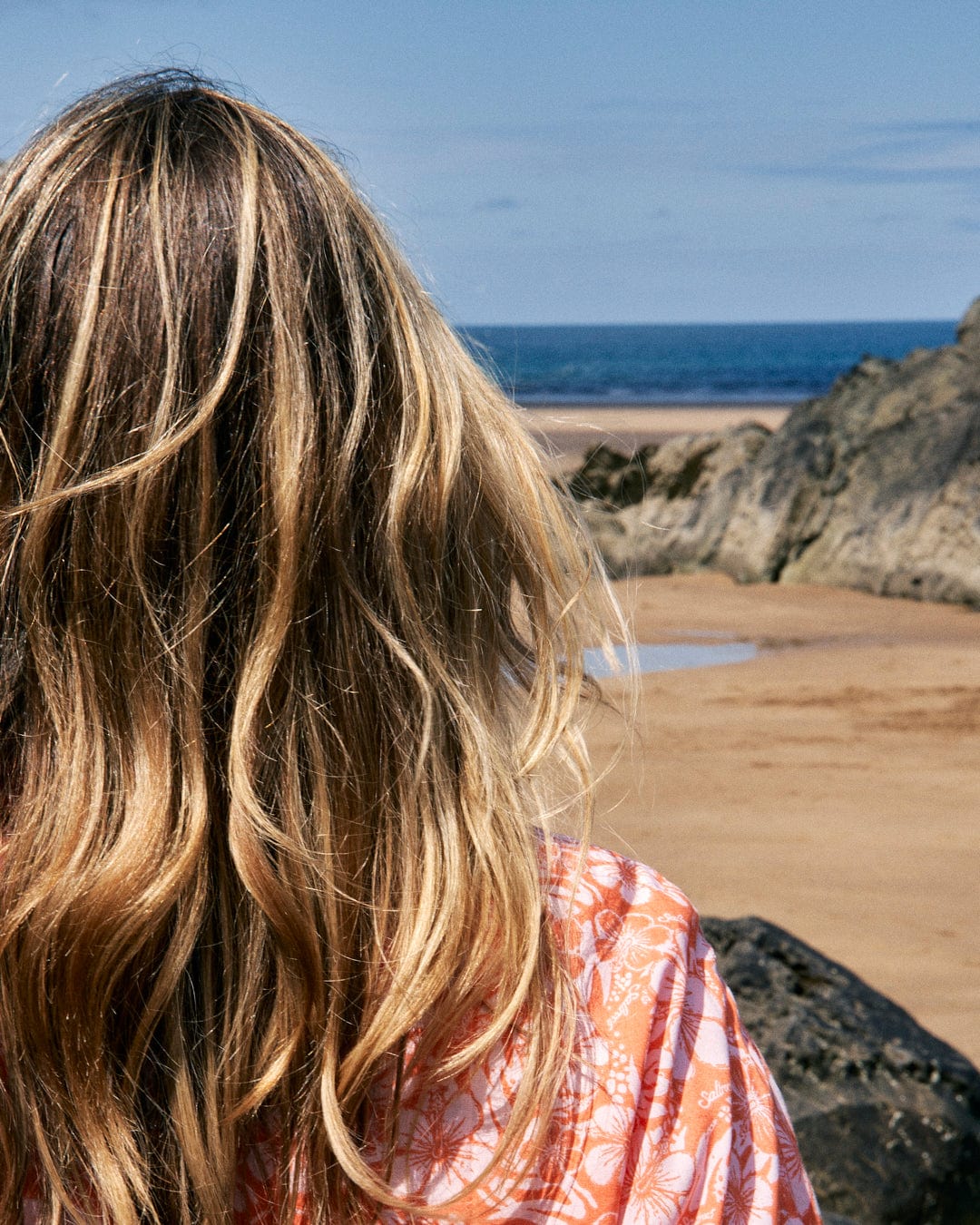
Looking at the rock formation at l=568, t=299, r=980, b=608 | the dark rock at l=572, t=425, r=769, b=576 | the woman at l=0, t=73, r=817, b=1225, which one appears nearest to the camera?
the woman at l=0, t=73, r=817, b=1225

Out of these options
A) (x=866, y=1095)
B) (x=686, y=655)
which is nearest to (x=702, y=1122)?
(x=866, y=1095)

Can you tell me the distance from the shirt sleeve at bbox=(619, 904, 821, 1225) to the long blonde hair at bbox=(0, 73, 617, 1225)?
0.10 meters

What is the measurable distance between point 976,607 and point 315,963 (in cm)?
1055

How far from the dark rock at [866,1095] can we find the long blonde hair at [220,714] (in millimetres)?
2151

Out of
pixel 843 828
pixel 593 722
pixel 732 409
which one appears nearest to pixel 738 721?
pixel 593 722

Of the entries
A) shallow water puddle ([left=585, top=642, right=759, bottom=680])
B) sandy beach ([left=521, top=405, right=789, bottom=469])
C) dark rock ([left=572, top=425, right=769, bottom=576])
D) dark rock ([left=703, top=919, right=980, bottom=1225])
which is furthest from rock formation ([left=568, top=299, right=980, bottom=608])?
sandy beach ([left=521, top=405, right=789, bottom=469])

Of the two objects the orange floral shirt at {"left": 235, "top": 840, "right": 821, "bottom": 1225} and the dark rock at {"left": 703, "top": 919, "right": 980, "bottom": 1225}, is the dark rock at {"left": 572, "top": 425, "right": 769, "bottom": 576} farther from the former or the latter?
the orange floral shirt at {"left": 235, "top": 840, "right": 821, "bottom": 1225}

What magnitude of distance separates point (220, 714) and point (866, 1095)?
2396mm

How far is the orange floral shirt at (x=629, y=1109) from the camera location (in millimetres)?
1013

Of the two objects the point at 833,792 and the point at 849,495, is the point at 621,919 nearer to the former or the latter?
the point at 833,792

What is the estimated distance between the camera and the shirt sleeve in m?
1.03

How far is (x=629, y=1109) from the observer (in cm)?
103

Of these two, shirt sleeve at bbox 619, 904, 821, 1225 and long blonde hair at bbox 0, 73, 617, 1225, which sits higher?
long blonde hair at bbox 0, 73, 617, 1225

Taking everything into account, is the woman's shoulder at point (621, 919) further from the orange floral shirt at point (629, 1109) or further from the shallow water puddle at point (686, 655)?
the shallow water puddle at point (686, 655)
